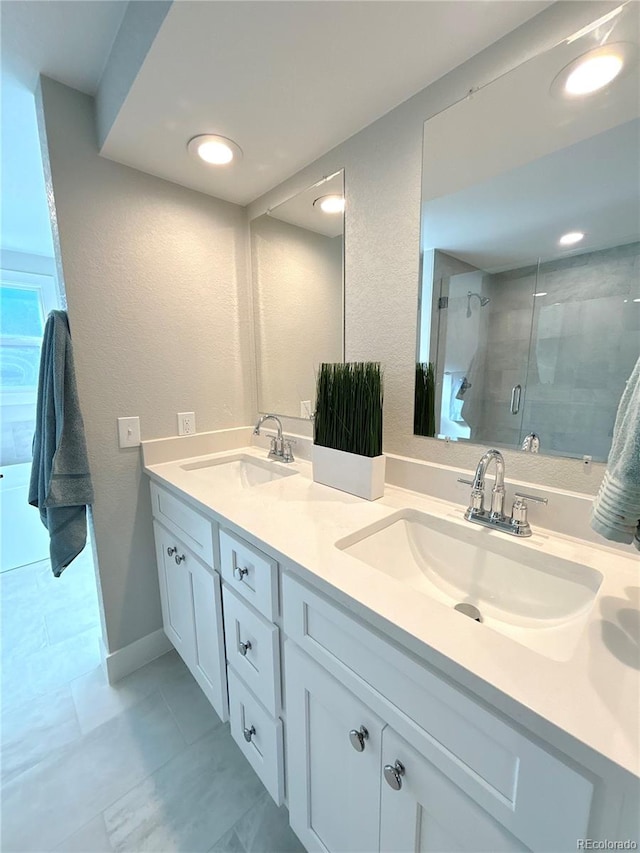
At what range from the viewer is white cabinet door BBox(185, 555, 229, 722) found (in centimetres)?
112

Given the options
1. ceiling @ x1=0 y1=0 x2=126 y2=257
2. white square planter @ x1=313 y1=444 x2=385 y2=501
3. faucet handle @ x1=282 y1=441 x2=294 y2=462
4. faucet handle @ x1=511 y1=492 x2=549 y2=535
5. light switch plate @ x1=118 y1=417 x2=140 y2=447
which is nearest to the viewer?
faucet handle @ x1=511 y1=492 x2=549 y2=535

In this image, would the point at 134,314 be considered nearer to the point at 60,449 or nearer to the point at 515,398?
the point at 60,449

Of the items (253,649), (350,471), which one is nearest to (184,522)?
(253,649)

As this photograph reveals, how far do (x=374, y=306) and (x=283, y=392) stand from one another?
645 millimetres

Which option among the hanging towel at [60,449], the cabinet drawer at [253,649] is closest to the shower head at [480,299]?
the cabinet drawer at [253,649]

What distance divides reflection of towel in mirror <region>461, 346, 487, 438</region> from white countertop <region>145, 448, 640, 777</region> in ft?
0.90

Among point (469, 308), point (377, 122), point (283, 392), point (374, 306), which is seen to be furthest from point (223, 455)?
point (377, 122)

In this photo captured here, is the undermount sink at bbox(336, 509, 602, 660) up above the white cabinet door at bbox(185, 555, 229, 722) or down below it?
above

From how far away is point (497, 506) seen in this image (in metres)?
0.90

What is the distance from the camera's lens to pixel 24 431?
2750mm

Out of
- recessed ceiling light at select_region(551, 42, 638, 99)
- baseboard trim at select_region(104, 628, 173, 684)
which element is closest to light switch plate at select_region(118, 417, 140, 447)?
baseboard trim at select_region(104, 628, 173, 684)

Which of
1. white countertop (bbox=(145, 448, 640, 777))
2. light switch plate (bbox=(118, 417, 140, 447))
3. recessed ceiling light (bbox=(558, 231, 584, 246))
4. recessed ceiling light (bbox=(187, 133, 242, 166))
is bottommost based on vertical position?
white countertop (bbox=(145, 448, 640, 777))

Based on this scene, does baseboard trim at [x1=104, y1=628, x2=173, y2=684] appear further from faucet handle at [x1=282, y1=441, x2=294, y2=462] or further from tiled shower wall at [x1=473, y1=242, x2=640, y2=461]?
tiled shower wall at [x1=473, y1=242, x2=640, y2=461]

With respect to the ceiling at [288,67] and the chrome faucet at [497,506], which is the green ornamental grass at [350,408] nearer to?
the chrome faucet at [497,506]
